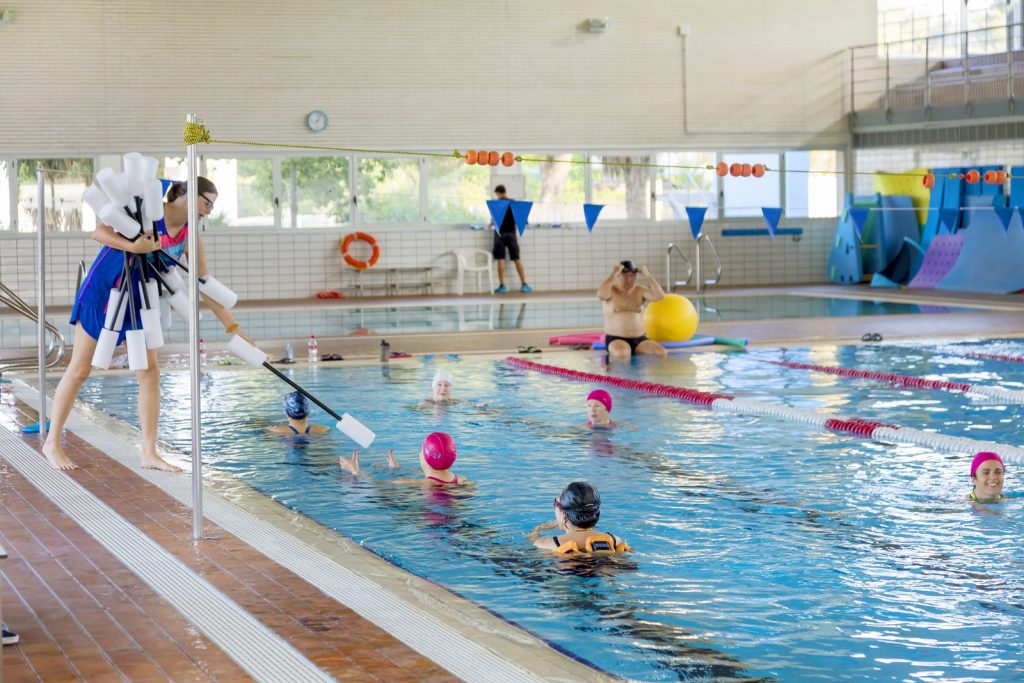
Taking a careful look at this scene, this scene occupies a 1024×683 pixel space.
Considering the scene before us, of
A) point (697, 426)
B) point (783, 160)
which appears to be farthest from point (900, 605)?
point (783, 160)

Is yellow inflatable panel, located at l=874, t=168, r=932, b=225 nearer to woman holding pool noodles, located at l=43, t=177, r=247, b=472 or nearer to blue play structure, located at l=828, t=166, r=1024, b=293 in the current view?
blue play structure, located at l=828, t=166, r=1024, b=293

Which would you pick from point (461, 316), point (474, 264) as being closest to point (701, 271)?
point (474, 264)

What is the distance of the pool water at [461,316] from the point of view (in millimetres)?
15359

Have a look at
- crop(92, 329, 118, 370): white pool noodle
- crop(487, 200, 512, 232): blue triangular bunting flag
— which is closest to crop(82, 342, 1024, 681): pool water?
crop(92, 329, 118, 370): white pool noodle

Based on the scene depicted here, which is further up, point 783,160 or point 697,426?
point 783,160

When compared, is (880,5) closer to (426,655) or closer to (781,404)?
(781,404)

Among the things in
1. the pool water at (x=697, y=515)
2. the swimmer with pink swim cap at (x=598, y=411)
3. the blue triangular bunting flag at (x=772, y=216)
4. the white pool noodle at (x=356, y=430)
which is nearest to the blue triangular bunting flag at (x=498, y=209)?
the pool water at (x=697, y=515)

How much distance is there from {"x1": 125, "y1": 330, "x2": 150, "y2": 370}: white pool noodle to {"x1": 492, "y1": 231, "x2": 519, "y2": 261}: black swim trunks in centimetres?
1522

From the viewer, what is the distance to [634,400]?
9.81 meters

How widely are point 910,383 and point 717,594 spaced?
20.1 ft

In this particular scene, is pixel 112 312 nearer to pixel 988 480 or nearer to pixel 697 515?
pixel 697 515

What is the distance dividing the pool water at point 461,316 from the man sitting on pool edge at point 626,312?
2.34m

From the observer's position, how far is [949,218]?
68.7 ft

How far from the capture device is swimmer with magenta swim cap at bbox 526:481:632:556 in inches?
206
